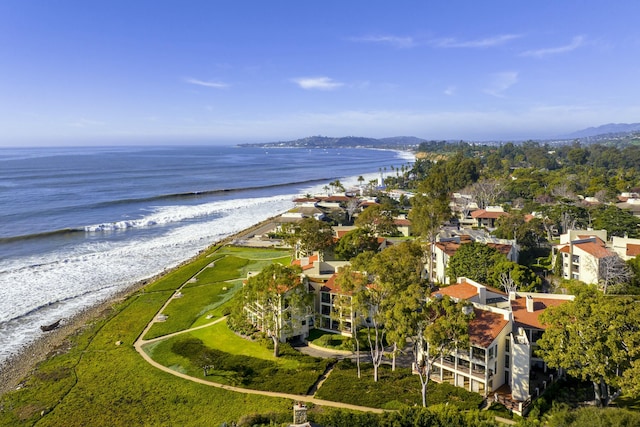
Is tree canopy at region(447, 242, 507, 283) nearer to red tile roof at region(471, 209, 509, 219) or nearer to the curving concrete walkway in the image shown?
the curving concrete walkway

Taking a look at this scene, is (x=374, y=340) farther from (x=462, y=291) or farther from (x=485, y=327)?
(x=485, y=327)

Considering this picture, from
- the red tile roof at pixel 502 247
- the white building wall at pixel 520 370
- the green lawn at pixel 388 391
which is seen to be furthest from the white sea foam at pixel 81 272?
the red tile roof at pixel 502 247

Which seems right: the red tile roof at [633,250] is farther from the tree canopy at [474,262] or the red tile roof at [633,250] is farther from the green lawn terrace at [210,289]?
the green lawn terrace at [210,289]

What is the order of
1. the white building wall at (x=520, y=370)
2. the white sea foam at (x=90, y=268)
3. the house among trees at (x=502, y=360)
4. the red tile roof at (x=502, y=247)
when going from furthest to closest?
the red tile roof at (x=502, y=247) → the white sea foam at (x=90, y=268) → the house among trees at (x=502, y=360) → the white building wall at (x=520, y=370)

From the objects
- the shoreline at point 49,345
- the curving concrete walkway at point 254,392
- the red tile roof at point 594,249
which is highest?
the red tile roof at point 594,249

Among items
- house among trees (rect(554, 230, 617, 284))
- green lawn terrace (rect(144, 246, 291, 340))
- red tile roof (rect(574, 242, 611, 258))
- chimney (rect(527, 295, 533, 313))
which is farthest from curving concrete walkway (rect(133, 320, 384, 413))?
red tile roof (rect(574, 242, 611, 258))

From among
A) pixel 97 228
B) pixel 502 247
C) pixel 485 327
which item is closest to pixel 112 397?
pixel 485 327

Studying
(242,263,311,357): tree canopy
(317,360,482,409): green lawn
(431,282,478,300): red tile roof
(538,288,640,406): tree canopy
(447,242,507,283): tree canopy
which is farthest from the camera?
(447,242,507,283): tree canopy
